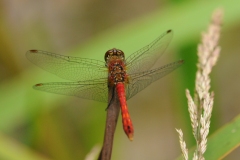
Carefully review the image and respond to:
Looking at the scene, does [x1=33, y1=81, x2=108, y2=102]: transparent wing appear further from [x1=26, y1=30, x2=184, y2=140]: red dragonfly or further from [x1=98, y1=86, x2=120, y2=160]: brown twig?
[x1=98, y1=86, x2=120, y2=160]: brown twig

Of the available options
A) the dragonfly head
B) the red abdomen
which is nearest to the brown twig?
the red abdomen

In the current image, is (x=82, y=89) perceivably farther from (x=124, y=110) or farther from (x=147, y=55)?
(x=147, y=55)

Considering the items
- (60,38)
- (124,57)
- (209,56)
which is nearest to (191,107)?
(209,56)

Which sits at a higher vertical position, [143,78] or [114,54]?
[114,54]

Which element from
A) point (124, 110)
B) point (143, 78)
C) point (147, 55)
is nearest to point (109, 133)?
point (124, 110)

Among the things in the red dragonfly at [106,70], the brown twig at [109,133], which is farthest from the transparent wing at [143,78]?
the brown twig at [109,133]
